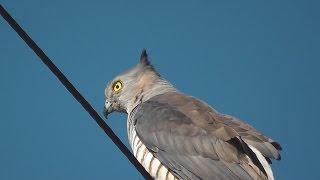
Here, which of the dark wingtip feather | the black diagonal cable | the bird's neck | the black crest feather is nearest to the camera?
the black diagonal cable

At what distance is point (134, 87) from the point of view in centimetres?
905

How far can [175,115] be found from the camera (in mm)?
6617

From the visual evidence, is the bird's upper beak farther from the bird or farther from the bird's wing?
the bird's wing

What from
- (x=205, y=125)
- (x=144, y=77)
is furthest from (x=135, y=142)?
(x=144, y=77)

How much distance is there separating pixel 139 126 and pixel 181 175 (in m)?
1.15

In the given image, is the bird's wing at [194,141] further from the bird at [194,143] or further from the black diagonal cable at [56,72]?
the black diagonal cable at [56,72]

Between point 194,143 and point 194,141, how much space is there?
3 centimetres

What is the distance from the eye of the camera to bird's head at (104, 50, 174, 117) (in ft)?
28.7

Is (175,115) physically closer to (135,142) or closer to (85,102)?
(135,142)

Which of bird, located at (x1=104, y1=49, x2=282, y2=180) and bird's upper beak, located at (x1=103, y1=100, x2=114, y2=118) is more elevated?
bird's upper beak, located at (x1=103, y1=100, x2=114, y2=118)

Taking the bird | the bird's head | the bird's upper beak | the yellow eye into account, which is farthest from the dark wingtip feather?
the bird's upper beak

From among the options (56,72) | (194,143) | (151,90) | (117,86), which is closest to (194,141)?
(194,143)

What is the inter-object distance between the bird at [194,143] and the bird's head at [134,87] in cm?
126

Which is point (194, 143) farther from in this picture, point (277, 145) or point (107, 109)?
point (107, 109)
